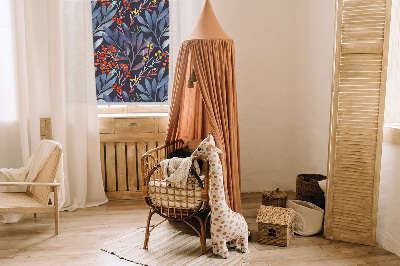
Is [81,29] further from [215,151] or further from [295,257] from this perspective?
[295,257]

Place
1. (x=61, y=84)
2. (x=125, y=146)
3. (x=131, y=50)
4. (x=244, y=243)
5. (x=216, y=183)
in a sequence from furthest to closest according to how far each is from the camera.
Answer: (x=131, y=50), (x=125, y=146), (x=61, y=84), (x=244, y=243), (x=216, y=183)

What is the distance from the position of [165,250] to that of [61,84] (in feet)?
6.28

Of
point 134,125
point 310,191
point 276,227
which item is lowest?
point 276,227

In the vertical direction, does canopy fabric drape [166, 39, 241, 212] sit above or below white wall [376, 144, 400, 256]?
above

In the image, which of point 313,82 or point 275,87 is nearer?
point 313,82

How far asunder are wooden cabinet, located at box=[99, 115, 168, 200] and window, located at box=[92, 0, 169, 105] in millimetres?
363

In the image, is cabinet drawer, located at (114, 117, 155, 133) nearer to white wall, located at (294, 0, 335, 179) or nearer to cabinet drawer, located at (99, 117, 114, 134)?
cabinet drawer, located at (99, 117, 114, 134)

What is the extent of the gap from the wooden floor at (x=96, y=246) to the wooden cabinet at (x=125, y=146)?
0.47 metres

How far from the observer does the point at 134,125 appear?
3.81 metres

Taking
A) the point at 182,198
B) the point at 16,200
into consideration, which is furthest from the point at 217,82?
the point at 16,200

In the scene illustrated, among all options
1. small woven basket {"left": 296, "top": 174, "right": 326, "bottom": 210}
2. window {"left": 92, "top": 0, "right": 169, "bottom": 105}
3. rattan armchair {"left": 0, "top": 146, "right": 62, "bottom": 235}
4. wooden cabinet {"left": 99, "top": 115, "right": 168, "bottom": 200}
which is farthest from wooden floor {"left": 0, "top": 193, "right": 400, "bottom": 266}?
window {"left": 92, "top": 0, "right": 169, "bottom": 105}

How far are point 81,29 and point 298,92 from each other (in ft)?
7.81

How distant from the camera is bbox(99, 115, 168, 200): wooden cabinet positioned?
381cm

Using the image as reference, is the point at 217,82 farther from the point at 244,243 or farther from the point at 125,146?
the point at 125,146
